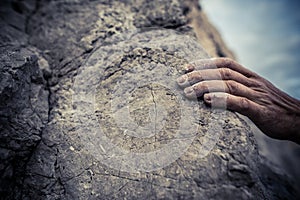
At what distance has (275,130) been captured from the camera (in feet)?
4.93

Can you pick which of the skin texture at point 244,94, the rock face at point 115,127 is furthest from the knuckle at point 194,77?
the rock face at point 115,127

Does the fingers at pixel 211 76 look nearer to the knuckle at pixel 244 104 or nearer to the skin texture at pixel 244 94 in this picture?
the skin texture at pixel 244 94

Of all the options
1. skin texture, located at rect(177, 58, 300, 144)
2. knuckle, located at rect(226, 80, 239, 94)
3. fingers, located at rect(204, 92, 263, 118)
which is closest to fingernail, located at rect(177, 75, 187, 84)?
skin texture, located at rect(177, 58, 300, 144)

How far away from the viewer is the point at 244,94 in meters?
1.42

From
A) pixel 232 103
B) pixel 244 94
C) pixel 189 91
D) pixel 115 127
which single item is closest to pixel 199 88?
pixel 189 91

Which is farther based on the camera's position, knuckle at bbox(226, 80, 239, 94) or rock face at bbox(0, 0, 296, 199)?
knuckle at bbox(226, 80, 239, 94)

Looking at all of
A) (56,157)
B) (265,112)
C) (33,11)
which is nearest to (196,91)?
(265,112)

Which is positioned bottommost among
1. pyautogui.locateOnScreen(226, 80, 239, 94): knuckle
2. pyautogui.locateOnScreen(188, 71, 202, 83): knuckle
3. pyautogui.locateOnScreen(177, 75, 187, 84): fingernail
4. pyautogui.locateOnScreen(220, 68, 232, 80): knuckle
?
pyautogui.locateOnScreen(177, 75, 187, 84): fingernail

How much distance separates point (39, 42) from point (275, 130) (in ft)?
6.37

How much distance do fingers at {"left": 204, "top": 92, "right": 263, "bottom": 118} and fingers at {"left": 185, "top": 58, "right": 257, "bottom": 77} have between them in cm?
23

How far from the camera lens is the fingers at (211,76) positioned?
138 cm

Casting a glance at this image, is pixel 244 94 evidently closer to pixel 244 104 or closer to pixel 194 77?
pixel 244 104

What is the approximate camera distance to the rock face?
1163 millimetres

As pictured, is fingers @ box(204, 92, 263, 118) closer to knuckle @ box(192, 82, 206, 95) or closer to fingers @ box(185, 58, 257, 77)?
knuckle @ box(192, 82, 206, 95)
